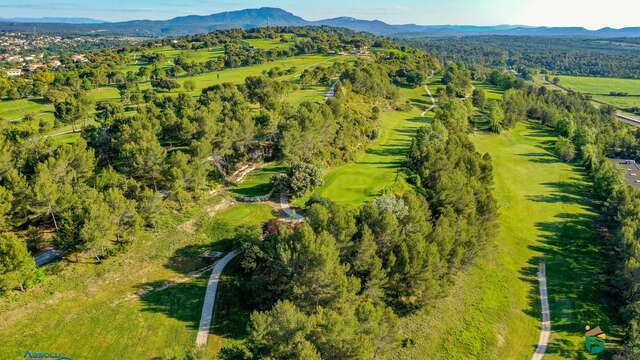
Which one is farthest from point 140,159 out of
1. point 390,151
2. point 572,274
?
point 572,274

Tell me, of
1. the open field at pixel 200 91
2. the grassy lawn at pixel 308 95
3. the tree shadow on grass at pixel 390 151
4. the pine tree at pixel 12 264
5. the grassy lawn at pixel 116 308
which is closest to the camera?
the grassy lawn at pixel 116 308

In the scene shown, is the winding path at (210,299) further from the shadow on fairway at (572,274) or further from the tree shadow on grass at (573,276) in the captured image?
the tree shadow on grass at (573,276)

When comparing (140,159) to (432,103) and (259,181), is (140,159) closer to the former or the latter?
(259,181)

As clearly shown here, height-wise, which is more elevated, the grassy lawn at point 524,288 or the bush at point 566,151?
the bush at point 566,151

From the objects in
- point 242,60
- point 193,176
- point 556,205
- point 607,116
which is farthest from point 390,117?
point 607,116

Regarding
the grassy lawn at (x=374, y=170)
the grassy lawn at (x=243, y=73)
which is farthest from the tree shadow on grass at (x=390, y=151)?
the grassy lawn at (x=243, y=73)
